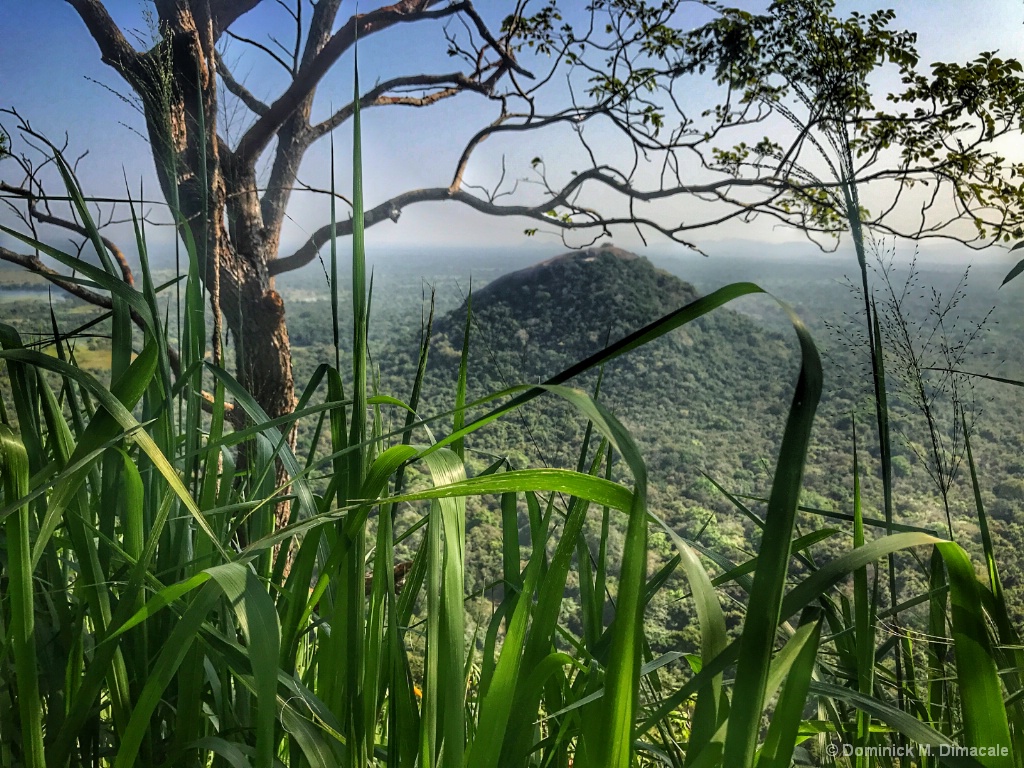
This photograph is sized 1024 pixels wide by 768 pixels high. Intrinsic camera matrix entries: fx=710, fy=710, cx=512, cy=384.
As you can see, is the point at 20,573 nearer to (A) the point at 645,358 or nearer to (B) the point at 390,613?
(B) the point at 390,613

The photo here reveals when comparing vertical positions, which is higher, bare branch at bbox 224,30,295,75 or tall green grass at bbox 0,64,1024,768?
bare branch at bbox 224,30,295,75

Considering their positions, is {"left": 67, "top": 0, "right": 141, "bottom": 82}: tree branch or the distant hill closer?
{"left": 67, "top": 0, "right": 141, "bottom": 82}: tree branch

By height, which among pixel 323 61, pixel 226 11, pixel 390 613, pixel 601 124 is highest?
pixel 226 11

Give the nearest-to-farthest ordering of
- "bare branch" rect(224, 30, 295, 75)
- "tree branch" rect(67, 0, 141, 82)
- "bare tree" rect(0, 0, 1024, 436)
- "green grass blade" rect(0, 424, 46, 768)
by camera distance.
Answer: "green grass blade" rect(0, 424, 46, 768) < "bare tree" rect(0, 0, 1024, 436) < "tree branch" rect(67, 0, 141, 82) < "bare branch" rect(224, 30, 295, 75)

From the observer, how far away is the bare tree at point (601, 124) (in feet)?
5.68

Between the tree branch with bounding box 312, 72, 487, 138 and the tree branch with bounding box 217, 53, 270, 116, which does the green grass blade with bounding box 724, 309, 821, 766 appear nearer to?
the tree branch with bounding box 312, 72, 487, 138

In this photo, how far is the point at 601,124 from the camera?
2.04 m

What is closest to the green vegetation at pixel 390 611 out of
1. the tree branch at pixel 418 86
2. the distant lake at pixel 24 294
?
the tree branch at pixel 418 86

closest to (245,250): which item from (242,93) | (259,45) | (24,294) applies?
(242,93)

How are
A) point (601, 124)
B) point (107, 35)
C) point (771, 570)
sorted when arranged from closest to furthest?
1. point (771, 570)
2. point (107, 35)
3. point (601, 124)

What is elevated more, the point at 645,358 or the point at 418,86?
the point at 418,86

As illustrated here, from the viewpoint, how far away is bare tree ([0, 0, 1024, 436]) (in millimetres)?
1731

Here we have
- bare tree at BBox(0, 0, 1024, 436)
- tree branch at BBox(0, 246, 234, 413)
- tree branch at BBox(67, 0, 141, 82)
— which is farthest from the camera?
tree branch at BBox(67, 0, 141, 82)

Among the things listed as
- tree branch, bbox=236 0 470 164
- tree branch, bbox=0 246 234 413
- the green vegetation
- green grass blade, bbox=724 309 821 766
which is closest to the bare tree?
tree branch, bbox=236 0 470 164
